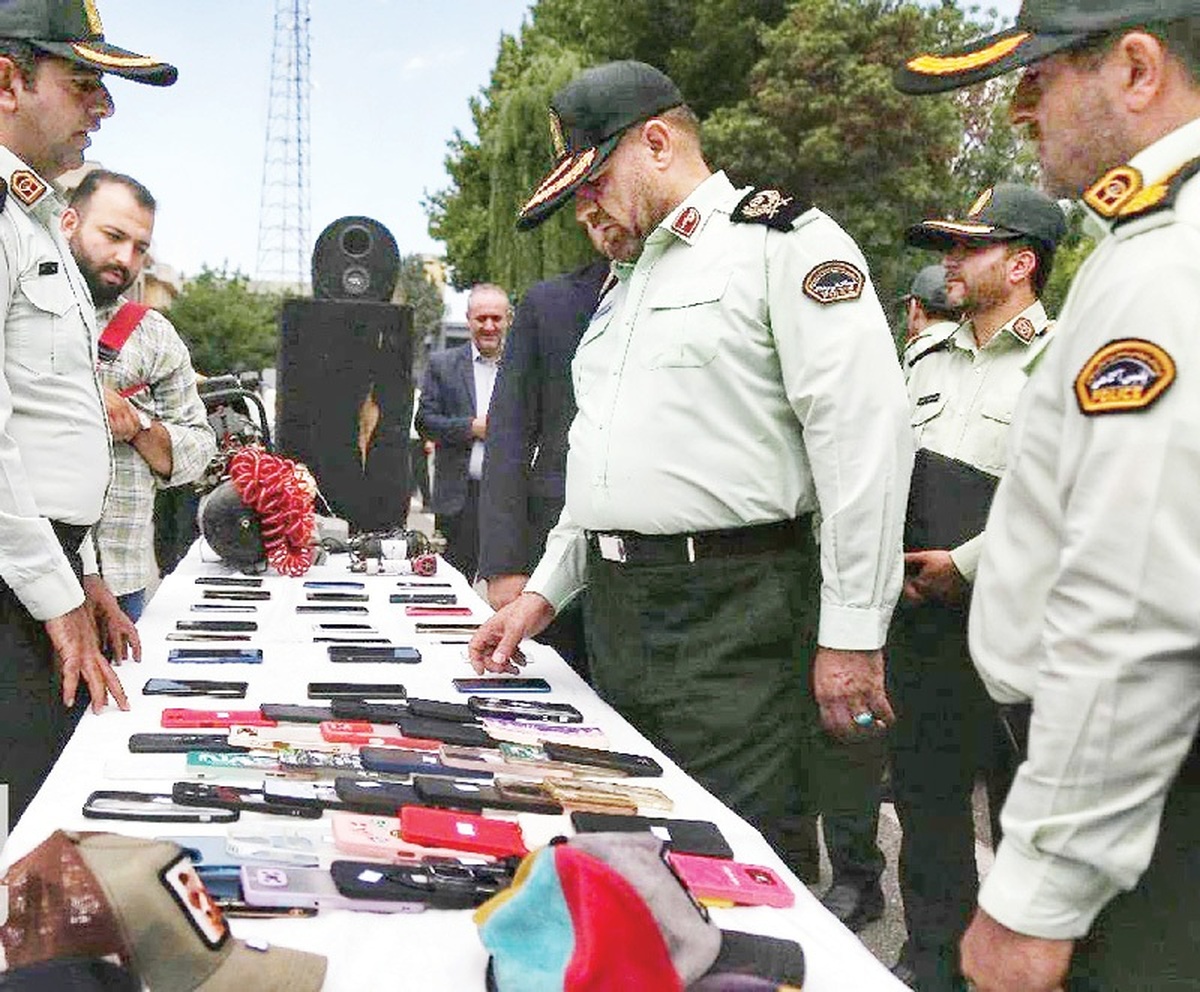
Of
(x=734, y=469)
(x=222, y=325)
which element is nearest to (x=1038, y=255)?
(x=734, y=469)

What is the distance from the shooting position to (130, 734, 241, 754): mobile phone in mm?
1818

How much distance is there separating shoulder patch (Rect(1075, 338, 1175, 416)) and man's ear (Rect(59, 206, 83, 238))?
2930 mm

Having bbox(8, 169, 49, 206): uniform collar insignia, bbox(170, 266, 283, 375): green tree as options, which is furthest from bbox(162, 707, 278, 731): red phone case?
bbox(170, 266, 283, 375): green tree

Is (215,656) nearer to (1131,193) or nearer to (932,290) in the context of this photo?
(1131,193)

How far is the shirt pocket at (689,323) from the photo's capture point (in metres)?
2.23

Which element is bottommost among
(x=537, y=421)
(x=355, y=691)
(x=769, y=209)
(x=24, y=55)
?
(x=355, y=691)

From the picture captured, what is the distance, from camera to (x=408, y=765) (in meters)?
1.78

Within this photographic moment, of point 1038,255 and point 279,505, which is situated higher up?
point 1038,255

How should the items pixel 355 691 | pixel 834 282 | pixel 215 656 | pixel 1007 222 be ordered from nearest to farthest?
1. pixel 834 282
2. pixel 355 691
3. pixel 215 656
4. pixel 1007 222

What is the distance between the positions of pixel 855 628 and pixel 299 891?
41.9 inches

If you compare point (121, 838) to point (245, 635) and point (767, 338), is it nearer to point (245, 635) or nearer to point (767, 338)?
point (767, 338)

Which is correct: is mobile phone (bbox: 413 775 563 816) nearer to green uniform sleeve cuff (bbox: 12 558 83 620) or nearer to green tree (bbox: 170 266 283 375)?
green uniform sleeve cuff (bbox: 12 558 83 620)

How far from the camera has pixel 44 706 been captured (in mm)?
2219

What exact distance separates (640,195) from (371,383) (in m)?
3.43
